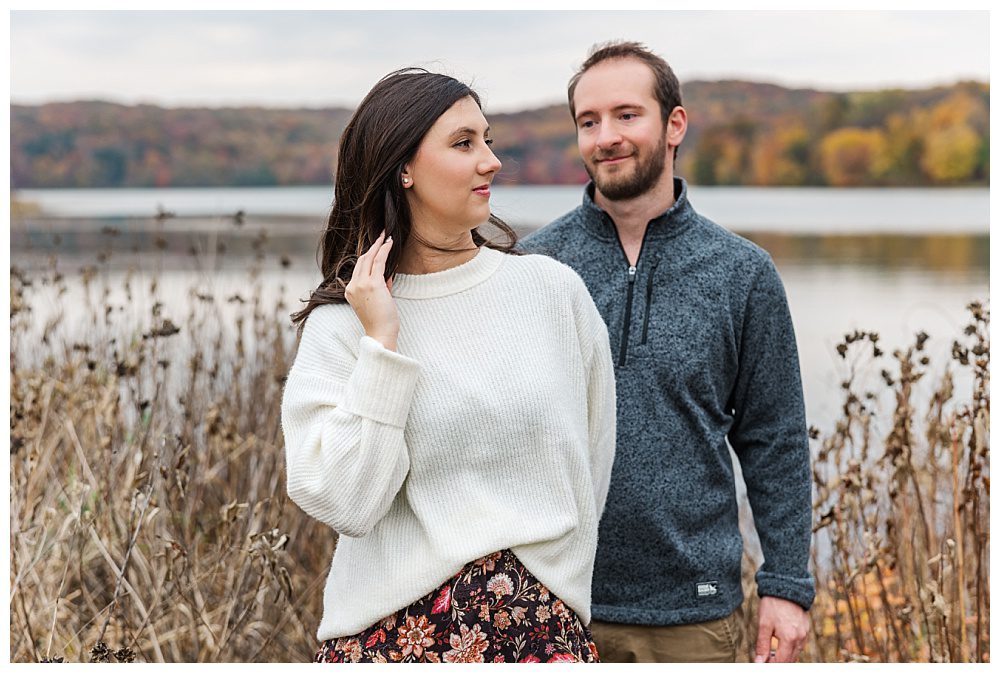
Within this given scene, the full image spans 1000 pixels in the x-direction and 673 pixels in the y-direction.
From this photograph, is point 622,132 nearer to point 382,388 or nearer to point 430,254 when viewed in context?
point 430,254

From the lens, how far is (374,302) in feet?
5.67

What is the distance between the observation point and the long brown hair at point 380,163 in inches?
70.7

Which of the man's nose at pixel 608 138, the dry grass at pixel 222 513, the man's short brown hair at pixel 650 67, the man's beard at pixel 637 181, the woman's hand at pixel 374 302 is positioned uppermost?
the man's short brown hair at pixel 650 67

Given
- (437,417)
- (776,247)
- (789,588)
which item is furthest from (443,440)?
(776,247)

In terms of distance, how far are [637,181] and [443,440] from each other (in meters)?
0.84

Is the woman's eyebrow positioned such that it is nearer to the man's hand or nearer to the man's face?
the man's face

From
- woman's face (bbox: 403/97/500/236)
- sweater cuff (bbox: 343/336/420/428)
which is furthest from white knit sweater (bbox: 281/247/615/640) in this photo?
woman's face (bbox: 403/97/500/236)

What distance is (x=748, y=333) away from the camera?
89.4 inches

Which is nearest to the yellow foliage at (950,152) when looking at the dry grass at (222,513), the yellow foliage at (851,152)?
the yellow foliage at (851,152)

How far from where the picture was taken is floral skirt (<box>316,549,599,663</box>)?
1.73m

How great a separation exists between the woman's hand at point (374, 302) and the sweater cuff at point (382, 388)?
0.05 metres

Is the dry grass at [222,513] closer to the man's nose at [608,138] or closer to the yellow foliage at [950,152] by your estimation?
the man's nose at [608,138]
